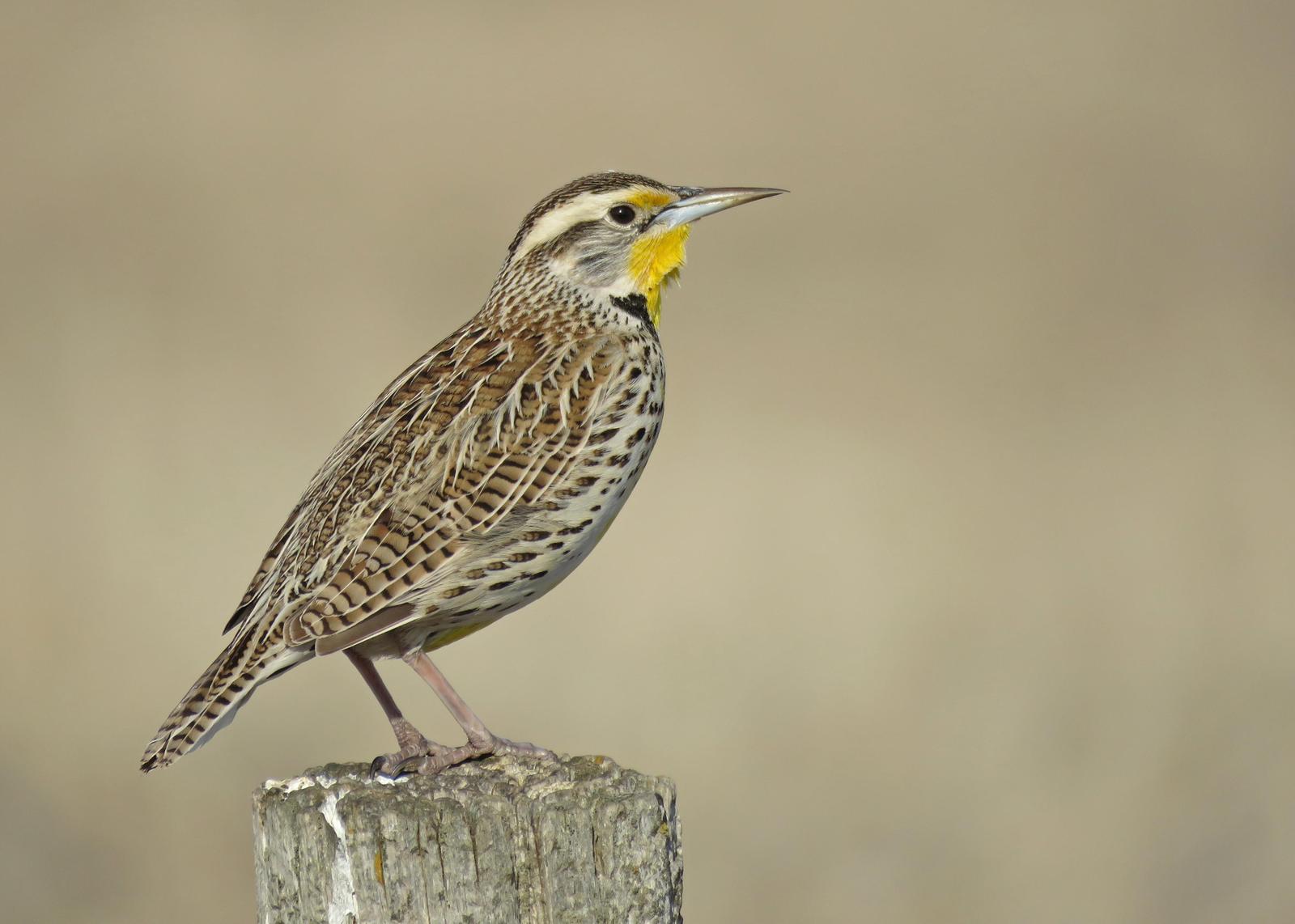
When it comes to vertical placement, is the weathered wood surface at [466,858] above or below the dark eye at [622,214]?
below

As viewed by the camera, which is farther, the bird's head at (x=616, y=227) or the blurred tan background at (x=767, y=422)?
the blurred tan background at (x=767, y=422)

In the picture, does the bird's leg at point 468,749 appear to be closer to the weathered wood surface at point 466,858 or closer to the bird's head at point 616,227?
the weathered wood surface at point 466,858

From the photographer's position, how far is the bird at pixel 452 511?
3.85m

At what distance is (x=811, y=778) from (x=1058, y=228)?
557 cm

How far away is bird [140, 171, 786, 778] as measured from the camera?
12.6 ft

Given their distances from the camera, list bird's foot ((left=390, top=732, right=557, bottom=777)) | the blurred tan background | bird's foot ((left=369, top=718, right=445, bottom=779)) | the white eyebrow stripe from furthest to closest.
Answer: the blurred tan background, the white eyebrow stripe, bird's foot ((left=390, top=732, right=557, bottom=777)), bird's foot ((left=369, top=718, right=445, bottom=779))

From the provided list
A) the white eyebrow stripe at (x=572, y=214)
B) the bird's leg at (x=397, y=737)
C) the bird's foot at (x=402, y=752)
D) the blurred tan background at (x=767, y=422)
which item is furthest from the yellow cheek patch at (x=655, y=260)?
the blurred tan background at (x=767, y=422)

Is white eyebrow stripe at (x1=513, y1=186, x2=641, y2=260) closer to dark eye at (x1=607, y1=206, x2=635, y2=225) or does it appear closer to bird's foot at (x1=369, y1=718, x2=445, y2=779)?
dark eye at (x1=607, y1=206, x2=635, y2=225)

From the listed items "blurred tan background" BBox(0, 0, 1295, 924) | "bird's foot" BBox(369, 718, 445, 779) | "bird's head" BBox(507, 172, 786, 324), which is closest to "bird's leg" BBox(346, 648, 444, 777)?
"bird's foot" BBox(369, 718, 445, 779)

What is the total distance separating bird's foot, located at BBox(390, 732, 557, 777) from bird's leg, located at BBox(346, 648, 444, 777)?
11mm

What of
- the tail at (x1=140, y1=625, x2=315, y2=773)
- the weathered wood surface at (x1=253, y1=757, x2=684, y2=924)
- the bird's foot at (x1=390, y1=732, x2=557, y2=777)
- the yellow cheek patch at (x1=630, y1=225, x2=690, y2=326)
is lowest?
the weathered wood surface at (x1=253, y1=757, x2=684, y2=924)

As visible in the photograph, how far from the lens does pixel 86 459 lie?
10.2m

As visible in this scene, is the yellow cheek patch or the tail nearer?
the tail

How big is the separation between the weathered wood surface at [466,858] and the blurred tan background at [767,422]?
16.3 feet
